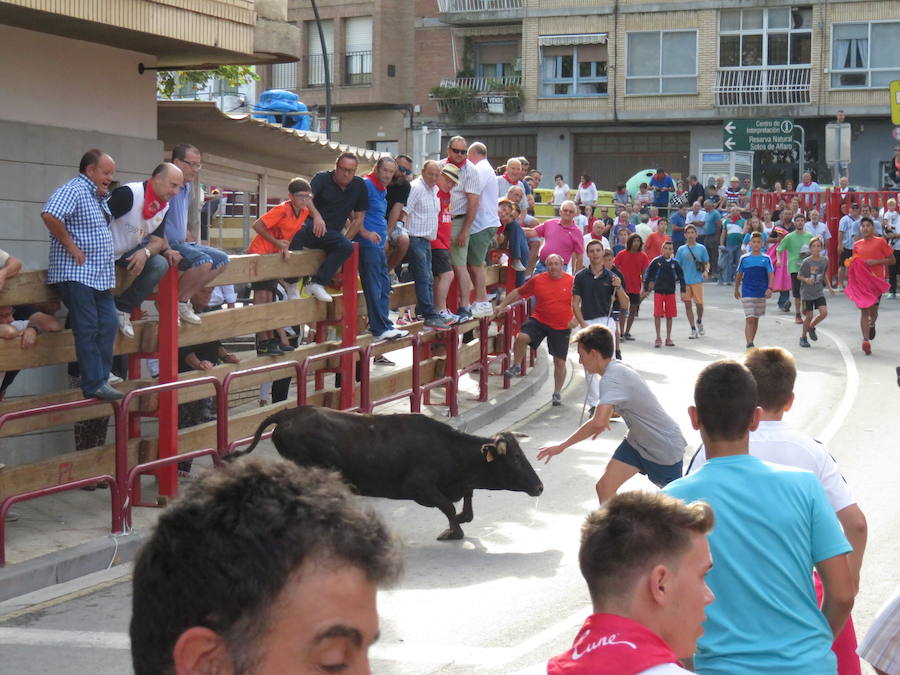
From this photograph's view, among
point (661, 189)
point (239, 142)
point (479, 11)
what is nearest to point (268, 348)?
point (239, 142)

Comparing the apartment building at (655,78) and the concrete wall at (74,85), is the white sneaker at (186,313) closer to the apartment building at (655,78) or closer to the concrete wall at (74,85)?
the concrete wall at (74,85)

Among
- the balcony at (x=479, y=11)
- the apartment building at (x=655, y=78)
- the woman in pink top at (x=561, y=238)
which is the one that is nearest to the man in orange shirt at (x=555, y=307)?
the woman in pink top at (x=561, y=238)

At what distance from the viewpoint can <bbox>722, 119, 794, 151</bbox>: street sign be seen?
40.8 meters

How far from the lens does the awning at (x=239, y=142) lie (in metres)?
16.5

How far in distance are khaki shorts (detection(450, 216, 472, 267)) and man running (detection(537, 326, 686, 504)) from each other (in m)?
6.73

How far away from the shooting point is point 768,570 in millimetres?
4141

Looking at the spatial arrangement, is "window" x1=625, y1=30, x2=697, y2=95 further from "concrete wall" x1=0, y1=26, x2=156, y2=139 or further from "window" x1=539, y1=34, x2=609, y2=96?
"concrete wall" x1=0, y1=26, x2=156, y2=139

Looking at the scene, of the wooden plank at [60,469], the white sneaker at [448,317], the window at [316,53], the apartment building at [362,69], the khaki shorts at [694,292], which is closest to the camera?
the wooden plank at [60,469]

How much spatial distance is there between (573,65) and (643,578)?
1884 inches

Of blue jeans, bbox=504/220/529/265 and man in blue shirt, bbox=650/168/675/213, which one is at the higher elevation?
man in blue shirt, bbox=650/168/675/213

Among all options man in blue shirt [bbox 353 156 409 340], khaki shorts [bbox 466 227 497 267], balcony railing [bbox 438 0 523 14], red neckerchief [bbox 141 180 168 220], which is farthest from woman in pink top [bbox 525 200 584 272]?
balcony railing [bbox 438 0 523 14]

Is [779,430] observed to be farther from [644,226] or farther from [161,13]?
[644,226]

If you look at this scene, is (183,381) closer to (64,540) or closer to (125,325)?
(125,325)

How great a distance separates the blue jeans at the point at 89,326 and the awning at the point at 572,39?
136 ft
